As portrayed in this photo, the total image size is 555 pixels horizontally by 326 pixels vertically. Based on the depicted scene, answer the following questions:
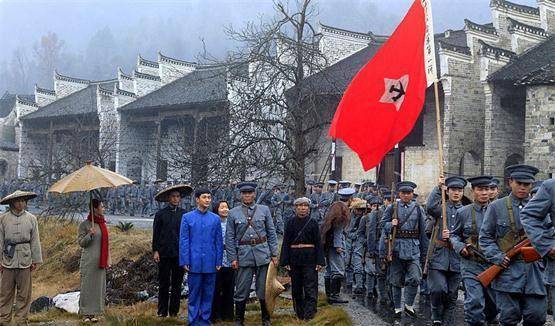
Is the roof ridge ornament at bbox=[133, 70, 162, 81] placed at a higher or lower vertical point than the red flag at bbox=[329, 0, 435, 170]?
higher

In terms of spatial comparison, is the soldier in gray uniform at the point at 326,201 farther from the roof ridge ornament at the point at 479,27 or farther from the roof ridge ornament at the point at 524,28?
the roof ridge ornament at the point at 524,28

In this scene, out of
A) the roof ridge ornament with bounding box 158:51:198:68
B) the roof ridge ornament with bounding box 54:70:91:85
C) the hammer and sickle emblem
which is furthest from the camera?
the roof ridge ornament with bounding box 54:70:91:85

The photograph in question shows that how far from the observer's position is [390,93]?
7.91 meters

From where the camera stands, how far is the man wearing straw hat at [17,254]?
8.53 metres

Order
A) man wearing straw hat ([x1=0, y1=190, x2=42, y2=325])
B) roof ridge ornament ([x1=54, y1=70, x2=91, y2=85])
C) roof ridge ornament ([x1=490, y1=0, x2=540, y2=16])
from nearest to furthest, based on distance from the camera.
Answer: man wearing straw hat ([x1=0, y1=190, x2=42, y2=325]), roof ridge ornament ([x1=490, y1=0, x2=540, y2=16]), roof ridge ornament ([x1=54, y1=70, x2=91, y2=85])

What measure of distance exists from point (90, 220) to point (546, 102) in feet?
49.4

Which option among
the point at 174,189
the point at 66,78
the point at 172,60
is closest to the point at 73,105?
the point at 66,78

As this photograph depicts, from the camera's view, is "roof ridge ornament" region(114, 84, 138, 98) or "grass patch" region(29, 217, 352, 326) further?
"roof ridge ornament" region(114, 84, 138, 98)

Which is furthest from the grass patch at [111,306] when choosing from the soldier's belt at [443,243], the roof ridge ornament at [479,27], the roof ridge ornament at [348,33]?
the roof ridge ornament at [348,33]

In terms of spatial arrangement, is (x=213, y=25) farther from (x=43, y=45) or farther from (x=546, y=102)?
(x=546, y=102)

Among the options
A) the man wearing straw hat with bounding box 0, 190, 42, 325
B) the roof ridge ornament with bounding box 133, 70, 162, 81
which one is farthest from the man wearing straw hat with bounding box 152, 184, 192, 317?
the roof ridge ornament with bounding box 133, 70, 162, 81

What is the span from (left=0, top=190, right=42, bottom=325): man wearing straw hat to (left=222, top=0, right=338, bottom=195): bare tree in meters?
5.24

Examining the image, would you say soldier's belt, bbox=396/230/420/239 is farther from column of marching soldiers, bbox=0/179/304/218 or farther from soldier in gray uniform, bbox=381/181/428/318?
column of marching soldiers, bbox=0/179/304/218

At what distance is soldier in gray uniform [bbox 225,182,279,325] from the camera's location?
803 cm
